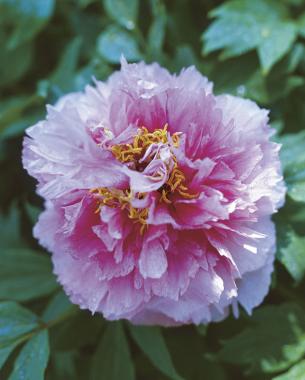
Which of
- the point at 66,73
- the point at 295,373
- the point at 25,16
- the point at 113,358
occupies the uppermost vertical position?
the point at 25,16

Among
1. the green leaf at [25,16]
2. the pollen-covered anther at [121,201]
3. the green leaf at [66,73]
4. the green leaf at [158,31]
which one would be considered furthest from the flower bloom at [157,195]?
the green leaf at [25,16]

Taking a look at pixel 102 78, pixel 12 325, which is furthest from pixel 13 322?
pixel 102 78

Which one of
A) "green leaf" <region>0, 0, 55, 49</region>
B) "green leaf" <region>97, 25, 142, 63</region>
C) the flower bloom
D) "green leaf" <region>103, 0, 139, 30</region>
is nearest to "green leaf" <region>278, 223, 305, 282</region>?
the flower bloom

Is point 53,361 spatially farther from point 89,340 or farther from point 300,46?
point 300,46

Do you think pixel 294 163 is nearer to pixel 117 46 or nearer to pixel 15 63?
pixel 117 46

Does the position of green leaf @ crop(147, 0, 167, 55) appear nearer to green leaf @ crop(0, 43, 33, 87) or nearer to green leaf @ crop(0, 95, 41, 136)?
green leaf @ crop(0, 95, 41, 136)
